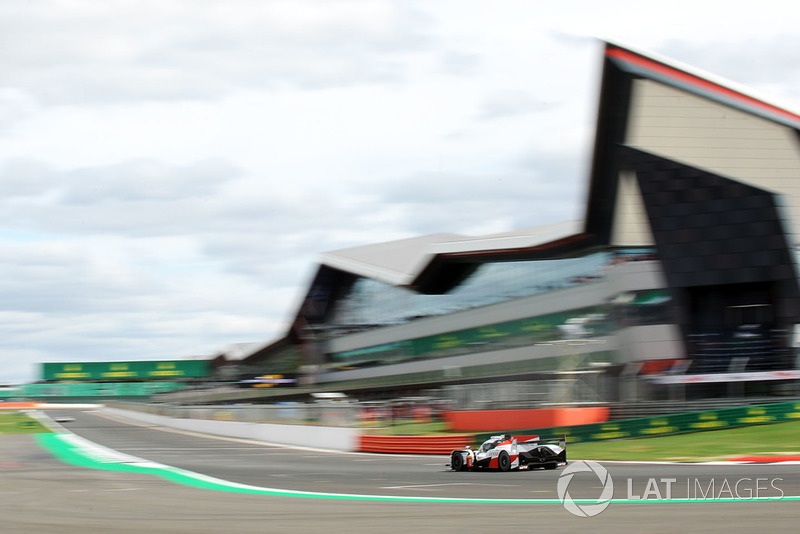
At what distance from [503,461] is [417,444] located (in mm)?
8847

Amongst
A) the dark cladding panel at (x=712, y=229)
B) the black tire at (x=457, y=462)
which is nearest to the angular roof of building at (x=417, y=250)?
the dark cladding panel at (x=712, y=229)

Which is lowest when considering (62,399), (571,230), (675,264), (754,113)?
(62,399)

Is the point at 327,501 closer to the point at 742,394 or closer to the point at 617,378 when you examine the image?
the point at 617,378

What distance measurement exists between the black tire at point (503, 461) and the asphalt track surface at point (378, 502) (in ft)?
1.08

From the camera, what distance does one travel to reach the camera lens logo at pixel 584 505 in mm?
10240

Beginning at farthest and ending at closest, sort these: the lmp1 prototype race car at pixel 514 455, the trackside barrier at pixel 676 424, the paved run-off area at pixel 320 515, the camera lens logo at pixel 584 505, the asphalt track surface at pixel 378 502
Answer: the trackside barrier at pixel 676 424, the lmp1 prototype race car at pixel 514 455, the camera lens logo at pixel 584 505, the asphalt track surface at pixel 378 502, the paved run-off area at pixel 320 515

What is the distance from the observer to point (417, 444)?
26.4 meters

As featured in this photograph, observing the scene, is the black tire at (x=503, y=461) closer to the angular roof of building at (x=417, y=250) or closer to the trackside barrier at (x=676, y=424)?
the trackside barrier at (x=676, y=424)

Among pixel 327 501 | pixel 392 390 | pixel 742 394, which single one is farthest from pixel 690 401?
pixel 392 390

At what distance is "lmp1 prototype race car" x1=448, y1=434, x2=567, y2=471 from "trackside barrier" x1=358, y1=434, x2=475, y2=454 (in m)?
6.10

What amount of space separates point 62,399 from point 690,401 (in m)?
104

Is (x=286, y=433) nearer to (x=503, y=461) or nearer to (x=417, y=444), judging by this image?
(x=417, y=444)

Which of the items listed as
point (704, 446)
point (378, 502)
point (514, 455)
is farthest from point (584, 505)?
point (704, 446)

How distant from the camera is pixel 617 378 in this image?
109ft
